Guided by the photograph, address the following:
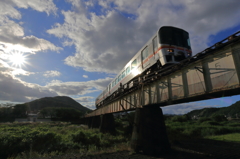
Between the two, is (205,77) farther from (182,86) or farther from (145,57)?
(145,57)

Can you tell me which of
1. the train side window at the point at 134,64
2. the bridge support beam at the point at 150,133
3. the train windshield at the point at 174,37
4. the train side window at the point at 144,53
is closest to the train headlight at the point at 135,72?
the train side window at the point at 134,64

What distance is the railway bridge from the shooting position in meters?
6.21

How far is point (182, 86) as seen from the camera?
859 centimetres

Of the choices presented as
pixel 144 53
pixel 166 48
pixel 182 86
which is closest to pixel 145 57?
pixel 144 53

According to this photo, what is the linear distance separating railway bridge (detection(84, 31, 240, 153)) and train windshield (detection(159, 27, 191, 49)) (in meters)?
2.29

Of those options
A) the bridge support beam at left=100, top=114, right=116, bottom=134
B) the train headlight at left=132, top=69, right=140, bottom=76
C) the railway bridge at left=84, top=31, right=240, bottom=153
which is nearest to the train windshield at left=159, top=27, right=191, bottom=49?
the railway bridge at left=84, top=31, right=240, bottom=153

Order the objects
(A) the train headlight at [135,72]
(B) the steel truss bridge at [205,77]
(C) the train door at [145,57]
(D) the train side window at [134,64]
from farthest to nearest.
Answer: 1. (D) the train side window at [134,64]
2. (A) the train headlight at [135,72]
3. (C) the train door at [145,57]
4. (B) the steel truss bridge at [205,77]

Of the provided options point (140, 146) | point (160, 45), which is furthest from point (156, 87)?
point (140, 146)

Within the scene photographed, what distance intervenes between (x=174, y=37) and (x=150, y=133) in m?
7.87

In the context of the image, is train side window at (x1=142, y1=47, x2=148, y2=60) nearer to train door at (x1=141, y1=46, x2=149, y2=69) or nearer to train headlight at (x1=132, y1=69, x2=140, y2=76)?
train door at (x1=141, y1=46, x2=149, y2=69)

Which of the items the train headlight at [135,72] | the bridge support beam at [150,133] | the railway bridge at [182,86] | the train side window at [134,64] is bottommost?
the bridge support beam at [150,133]

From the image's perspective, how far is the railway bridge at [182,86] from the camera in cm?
621

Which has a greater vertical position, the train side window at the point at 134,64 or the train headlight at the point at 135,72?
the train side window at the point at 134,64

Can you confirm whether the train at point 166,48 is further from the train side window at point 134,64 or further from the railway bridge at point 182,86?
the train side window at point 134,64
